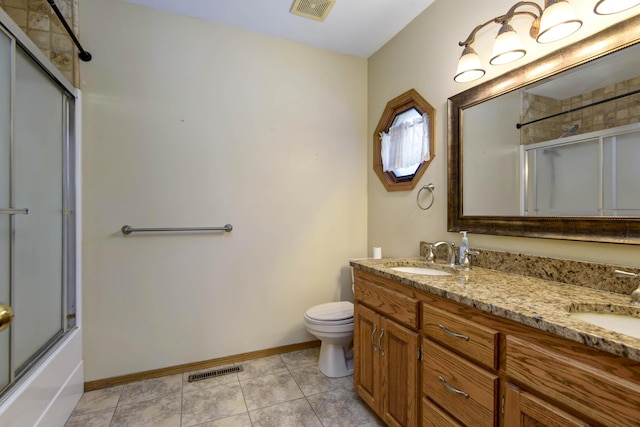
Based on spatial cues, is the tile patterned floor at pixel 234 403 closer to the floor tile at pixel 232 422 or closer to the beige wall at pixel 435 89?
the floor tile at pixel 232 422

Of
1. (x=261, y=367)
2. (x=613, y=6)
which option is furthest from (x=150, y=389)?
(x=613, y=6)

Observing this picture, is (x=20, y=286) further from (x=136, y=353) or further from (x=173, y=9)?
(x=173, y=9)

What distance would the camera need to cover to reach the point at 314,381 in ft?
6.14

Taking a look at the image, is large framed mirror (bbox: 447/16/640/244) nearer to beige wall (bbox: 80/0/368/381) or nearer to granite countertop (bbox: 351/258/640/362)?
granite countertop (bbox: 351/258/640/362)

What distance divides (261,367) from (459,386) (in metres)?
1.47

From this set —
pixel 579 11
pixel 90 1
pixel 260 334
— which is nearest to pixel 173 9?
pixel 90 1

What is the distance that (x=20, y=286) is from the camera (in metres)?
1.28

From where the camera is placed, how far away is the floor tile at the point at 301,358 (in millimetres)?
2086

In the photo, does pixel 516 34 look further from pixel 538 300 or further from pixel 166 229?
pixel 166 229

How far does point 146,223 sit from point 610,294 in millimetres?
2344

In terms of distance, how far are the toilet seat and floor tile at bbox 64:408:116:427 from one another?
119cm

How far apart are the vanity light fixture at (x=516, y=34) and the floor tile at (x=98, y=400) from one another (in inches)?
104

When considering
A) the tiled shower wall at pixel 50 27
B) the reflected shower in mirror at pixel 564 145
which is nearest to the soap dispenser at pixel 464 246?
the reflected shower in mirror at pixel 564 145

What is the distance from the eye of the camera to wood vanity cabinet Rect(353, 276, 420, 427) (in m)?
1.22
